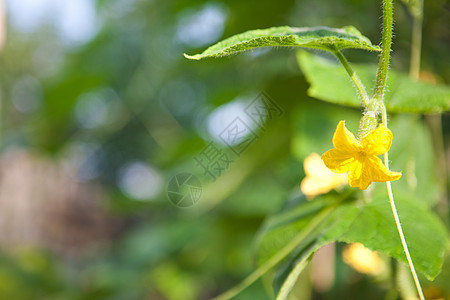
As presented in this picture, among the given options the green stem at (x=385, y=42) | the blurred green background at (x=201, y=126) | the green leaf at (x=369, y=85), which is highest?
the green stem at (x=385, y=42)

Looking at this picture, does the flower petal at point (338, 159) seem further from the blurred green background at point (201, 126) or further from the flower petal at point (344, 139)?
the blurred green background at point (201, 126)

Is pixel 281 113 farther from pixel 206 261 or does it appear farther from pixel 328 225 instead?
pixel 206 261

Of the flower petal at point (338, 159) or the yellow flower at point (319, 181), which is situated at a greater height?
the flower petal at point (338, 159)

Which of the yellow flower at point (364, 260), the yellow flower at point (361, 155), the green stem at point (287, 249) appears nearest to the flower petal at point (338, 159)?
the yellow flower at point (361, 155)

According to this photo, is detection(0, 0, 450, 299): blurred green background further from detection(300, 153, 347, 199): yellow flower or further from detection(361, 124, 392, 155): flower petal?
detection(361, 124, 392, 155): flower petal

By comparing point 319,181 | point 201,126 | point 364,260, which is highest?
point 319,181

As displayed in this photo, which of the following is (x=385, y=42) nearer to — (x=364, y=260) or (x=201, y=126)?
(x=364, y=260)

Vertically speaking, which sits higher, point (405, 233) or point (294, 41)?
point (294, 41)

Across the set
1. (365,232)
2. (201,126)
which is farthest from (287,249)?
(201,126)
